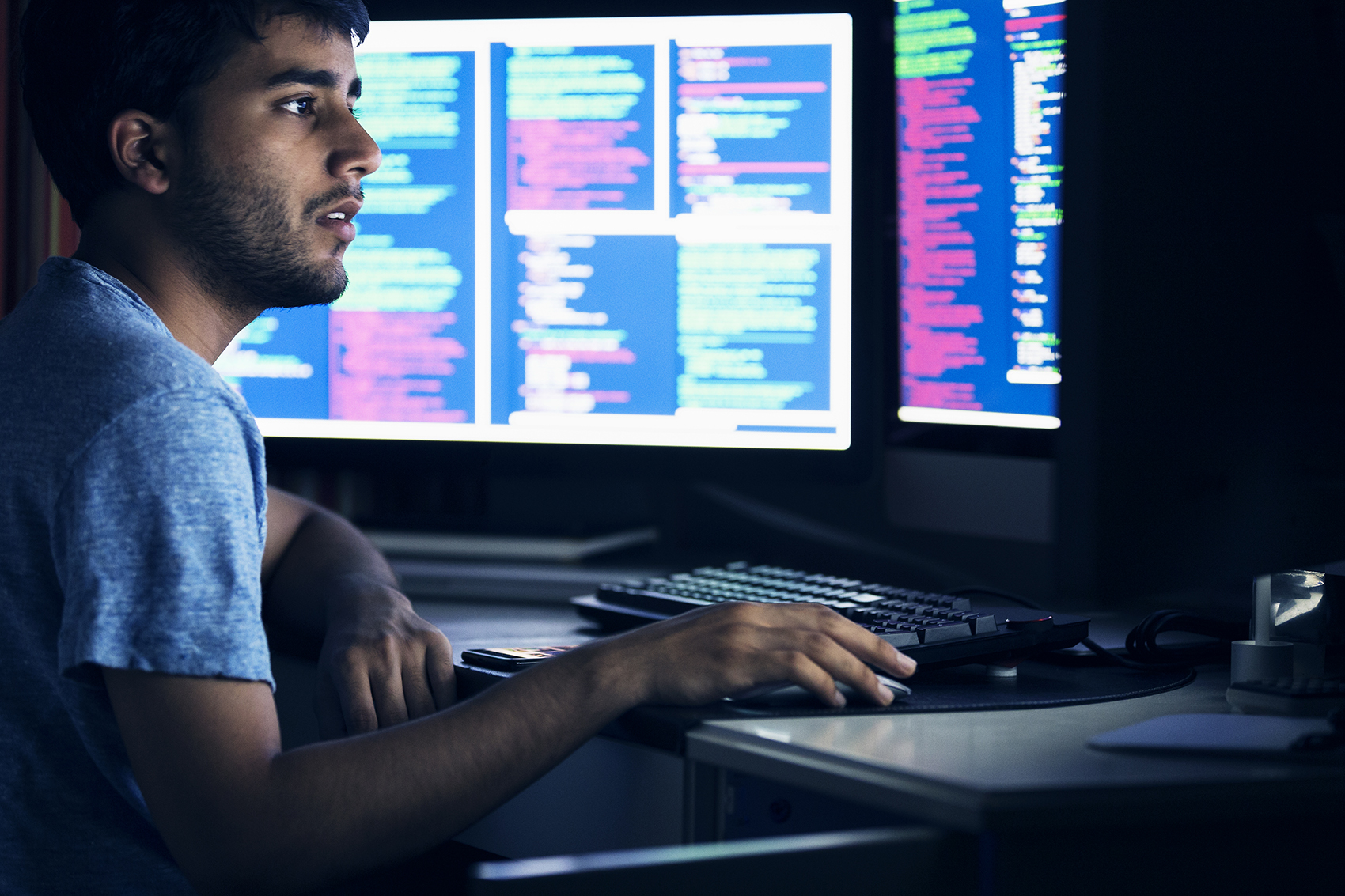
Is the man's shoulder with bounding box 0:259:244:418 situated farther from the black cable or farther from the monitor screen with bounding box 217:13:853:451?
the black cable

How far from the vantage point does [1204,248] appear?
0.71 m

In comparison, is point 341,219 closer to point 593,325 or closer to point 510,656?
point 593,325

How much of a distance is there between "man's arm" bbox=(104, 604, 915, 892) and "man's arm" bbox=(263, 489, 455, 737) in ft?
0.34

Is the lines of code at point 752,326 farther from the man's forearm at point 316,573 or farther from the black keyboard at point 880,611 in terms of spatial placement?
the man's forearm at point 316,573

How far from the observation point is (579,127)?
1.13m

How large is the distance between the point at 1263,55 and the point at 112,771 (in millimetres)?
752

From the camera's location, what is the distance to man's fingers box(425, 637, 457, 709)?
31.0 inches

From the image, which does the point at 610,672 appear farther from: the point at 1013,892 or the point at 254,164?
the point at 254,164

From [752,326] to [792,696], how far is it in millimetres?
470

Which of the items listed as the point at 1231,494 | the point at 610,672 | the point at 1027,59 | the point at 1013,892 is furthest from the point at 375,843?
the point at 1027,59

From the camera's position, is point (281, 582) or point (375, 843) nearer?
point (375, 843)

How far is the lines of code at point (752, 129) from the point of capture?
1.09 m

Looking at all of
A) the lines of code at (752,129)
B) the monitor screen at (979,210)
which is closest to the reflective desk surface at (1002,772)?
the monitor screen at (979,210)

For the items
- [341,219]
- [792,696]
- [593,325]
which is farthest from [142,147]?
[792,696]
